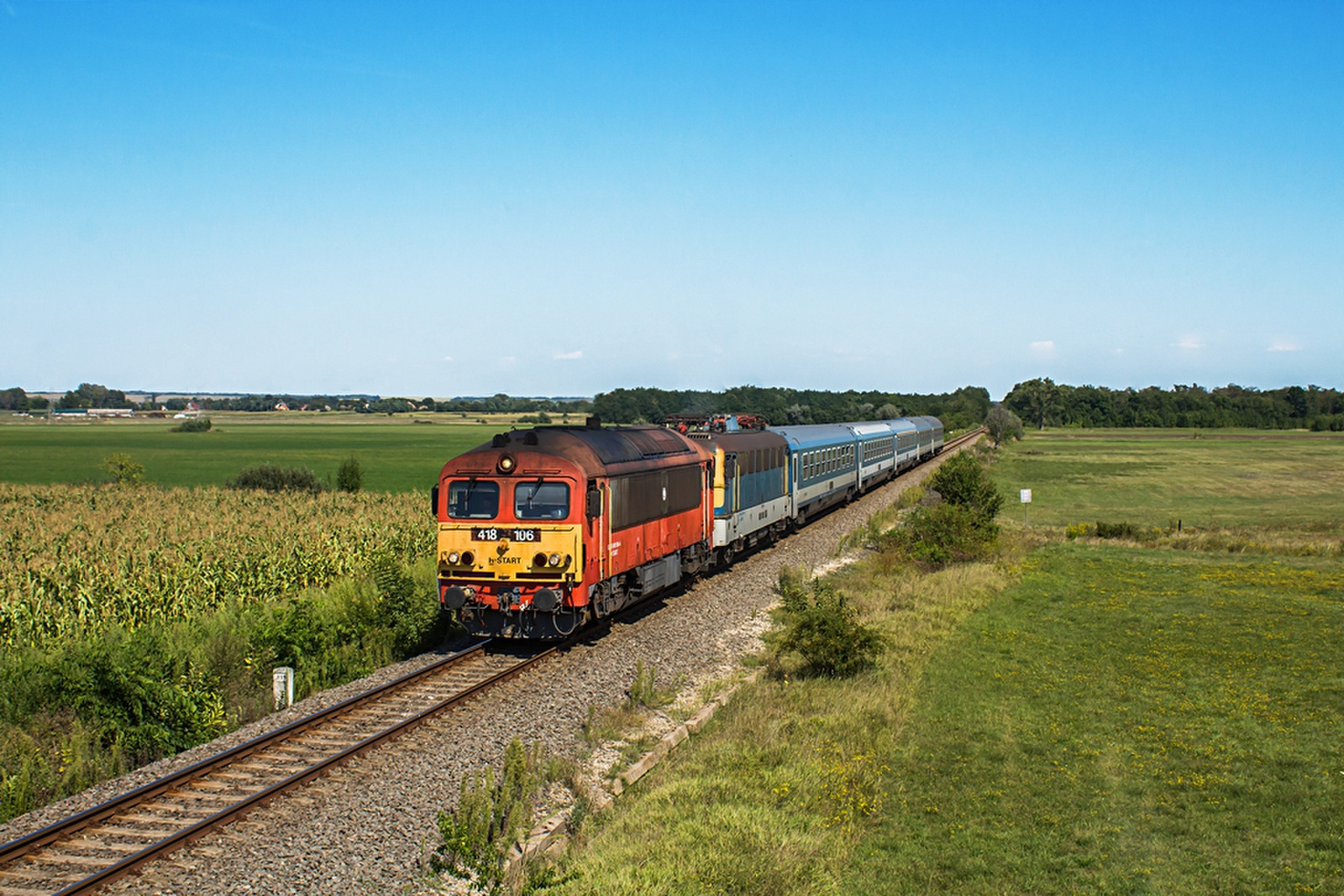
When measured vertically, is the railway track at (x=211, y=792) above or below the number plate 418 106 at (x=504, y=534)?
below

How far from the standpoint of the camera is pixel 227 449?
99.2 metres

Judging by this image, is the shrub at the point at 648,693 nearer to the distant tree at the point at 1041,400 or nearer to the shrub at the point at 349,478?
the shrub at the point at 349,478

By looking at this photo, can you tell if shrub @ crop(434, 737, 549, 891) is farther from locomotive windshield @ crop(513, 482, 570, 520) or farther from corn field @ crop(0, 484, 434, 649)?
corn field @ crop(0, 484, 434, 649)

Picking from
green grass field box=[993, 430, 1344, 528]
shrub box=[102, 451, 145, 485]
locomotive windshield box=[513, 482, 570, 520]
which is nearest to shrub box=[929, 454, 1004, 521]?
green grass field box=[993, 430, 1344, 528]

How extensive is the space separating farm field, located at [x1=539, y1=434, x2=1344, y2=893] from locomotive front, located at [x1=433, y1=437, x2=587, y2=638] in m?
3.58

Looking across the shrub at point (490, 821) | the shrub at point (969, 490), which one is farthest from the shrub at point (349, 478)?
the shrub at point (490, 821)

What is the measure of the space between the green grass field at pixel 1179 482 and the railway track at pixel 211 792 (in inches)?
1274

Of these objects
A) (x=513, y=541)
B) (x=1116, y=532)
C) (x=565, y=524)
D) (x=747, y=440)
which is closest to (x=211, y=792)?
(x=513, y=541)

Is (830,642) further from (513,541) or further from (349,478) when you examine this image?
(349,478)

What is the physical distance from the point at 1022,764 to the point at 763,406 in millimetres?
130474

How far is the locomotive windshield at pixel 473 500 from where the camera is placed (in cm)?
1600

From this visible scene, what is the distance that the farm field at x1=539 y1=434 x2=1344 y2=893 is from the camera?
909cm

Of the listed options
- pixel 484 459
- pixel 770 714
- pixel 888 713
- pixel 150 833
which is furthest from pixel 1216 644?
pixel 150 833

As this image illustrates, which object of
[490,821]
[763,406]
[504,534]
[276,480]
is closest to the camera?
[490,821]
